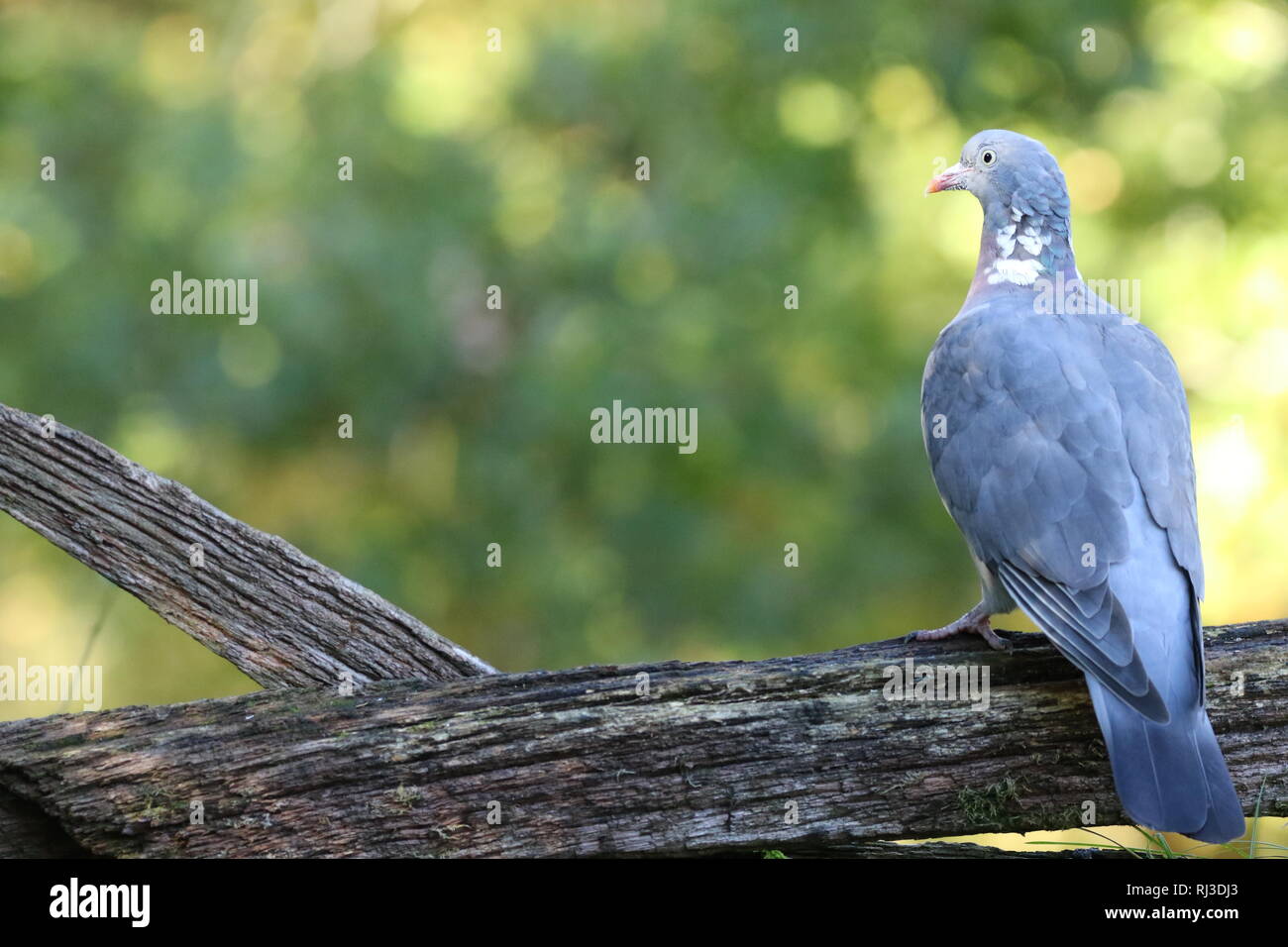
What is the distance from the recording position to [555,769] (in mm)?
2080

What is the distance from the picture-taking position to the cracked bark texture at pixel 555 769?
6.72 feet

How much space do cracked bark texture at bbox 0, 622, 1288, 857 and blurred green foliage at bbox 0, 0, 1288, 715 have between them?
3548 millimetres

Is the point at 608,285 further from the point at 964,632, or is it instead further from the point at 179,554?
the point at 179,554

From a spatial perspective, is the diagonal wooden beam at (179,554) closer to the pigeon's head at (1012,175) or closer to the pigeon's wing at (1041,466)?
the pigeon's wing at (1041,466)

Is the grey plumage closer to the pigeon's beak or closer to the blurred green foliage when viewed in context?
the pigeon's beak

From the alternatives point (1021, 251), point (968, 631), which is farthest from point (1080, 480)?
point (1021, 251)

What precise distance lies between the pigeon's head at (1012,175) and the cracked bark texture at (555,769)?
1.30 meters

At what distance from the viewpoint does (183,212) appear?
18.6 ft

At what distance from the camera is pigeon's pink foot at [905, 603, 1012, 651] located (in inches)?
98.0

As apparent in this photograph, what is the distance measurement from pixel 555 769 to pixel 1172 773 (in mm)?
981

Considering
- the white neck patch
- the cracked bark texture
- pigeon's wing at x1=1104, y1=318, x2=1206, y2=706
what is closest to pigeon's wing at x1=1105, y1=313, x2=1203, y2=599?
pigeon's wing at x1=1104, y1=318, x2=1206, y2=706

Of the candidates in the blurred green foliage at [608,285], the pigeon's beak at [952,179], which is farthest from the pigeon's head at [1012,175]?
the blurred green foliage at [608,285]

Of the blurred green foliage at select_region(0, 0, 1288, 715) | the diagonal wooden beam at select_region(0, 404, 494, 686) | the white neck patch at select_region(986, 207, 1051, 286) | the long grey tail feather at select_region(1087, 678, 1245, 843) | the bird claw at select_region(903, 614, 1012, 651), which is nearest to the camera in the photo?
the long grey tail feather at select_region(1087, 678, 1245, 843)
